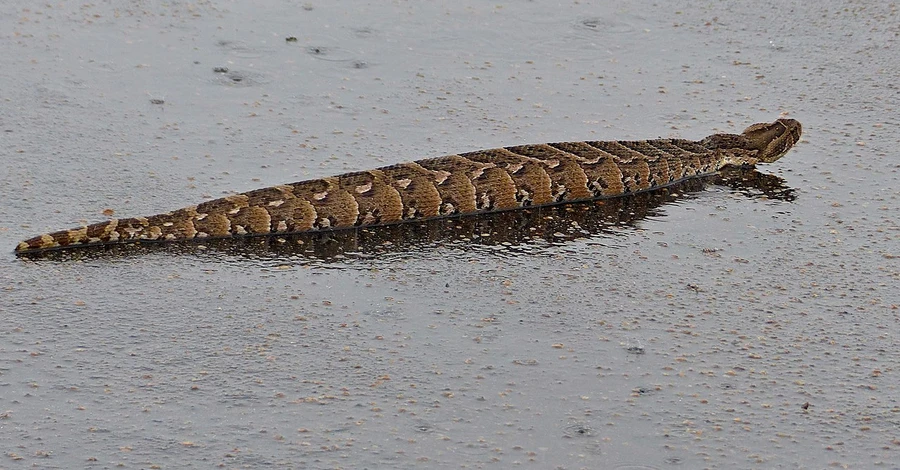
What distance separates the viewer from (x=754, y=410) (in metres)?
5.29

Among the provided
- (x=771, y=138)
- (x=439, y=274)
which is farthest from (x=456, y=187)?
(x=771, y=138)

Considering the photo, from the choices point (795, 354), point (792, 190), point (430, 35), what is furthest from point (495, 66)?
point (795, 354)

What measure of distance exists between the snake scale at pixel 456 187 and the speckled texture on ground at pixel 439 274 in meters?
0.24

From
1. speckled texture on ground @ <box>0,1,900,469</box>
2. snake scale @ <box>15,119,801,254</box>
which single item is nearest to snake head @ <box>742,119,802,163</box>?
snake scale @ <box>15,119,801,254</box>

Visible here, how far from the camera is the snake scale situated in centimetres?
687

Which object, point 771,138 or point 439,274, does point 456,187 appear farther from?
point 771,138

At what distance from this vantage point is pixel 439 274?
6.60 meters

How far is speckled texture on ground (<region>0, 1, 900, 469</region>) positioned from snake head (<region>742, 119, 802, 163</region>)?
0.18m

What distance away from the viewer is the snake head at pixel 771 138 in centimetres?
829

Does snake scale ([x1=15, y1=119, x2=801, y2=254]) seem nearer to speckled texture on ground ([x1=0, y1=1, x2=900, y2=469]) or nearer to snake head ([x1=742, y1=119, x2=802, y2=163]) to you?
snake head ([x1=742, y1=119, x2=802, y2=163])

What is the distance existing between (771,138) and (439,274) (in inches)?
111

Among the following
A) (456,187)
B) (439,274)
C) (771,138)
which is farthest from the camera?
(771,138)

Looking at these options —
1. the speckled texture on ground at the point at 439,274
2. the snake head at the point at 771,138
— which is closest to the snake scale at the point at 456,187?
the snake head at the point at 771,138

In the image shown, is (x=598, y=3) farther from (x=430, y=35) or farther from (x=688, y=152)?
(x=688, y=152)
